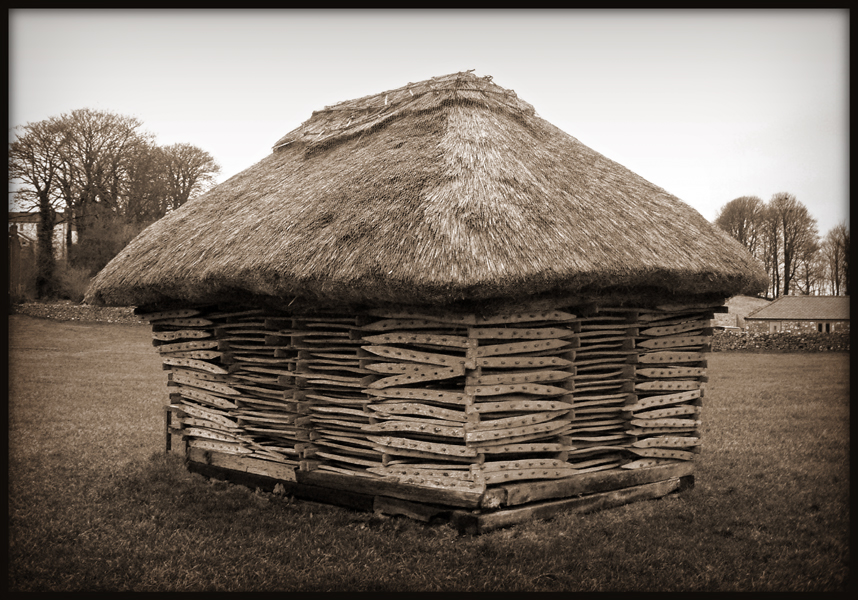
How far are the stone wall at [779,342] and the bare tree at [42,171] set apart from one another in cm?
2916

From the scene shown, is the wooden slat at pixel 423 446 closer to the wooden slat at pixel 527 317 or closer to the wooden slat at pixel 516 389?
the wooden slat at pixel 516 389

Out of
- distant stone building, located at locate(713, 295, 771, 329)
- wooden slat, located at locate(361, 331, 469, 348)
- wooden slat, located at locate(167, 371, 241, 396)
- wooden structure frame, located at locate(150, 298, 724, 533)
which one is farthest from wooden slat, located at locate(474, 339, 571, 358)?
distant stone building, located at locate(713, 295, 771, 329)

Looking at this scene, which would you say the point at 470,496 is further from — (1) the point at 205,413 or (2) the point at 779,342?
(2) the point at 779,342

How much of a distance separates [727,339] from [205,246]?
2542 centimetres

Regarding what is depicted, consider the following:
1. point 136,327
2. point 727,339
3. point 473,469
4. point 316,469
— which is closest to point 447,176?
point 473,469

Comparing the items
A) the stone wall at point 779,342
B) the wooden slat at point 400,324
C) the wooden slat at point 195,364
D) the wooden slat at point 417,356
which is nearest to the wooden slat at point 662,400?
the wooden slat at point 417,356

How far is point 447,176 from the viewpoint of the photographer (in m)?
6.55

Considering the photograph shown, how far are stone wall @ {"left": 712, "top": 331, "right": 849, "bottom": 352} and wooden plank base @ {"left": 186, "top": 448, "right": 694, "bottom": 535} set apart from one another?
21591 mm

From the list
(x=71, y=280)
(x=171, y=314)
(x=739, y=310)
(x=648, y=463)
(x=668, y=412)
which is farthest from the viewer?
(x=739, y=310)

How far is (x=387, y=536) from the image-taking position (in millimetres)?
6172

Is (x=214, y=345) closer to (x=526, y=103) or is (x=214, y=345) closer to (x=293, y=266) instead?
(x=293, y=266)

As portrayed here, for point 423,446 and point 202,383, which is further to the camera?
point 202,383

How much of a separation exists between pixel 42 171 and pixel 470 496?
90.2ft

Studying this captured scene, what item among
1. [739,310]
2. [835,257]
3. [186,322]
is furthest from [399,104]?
[739,310]
